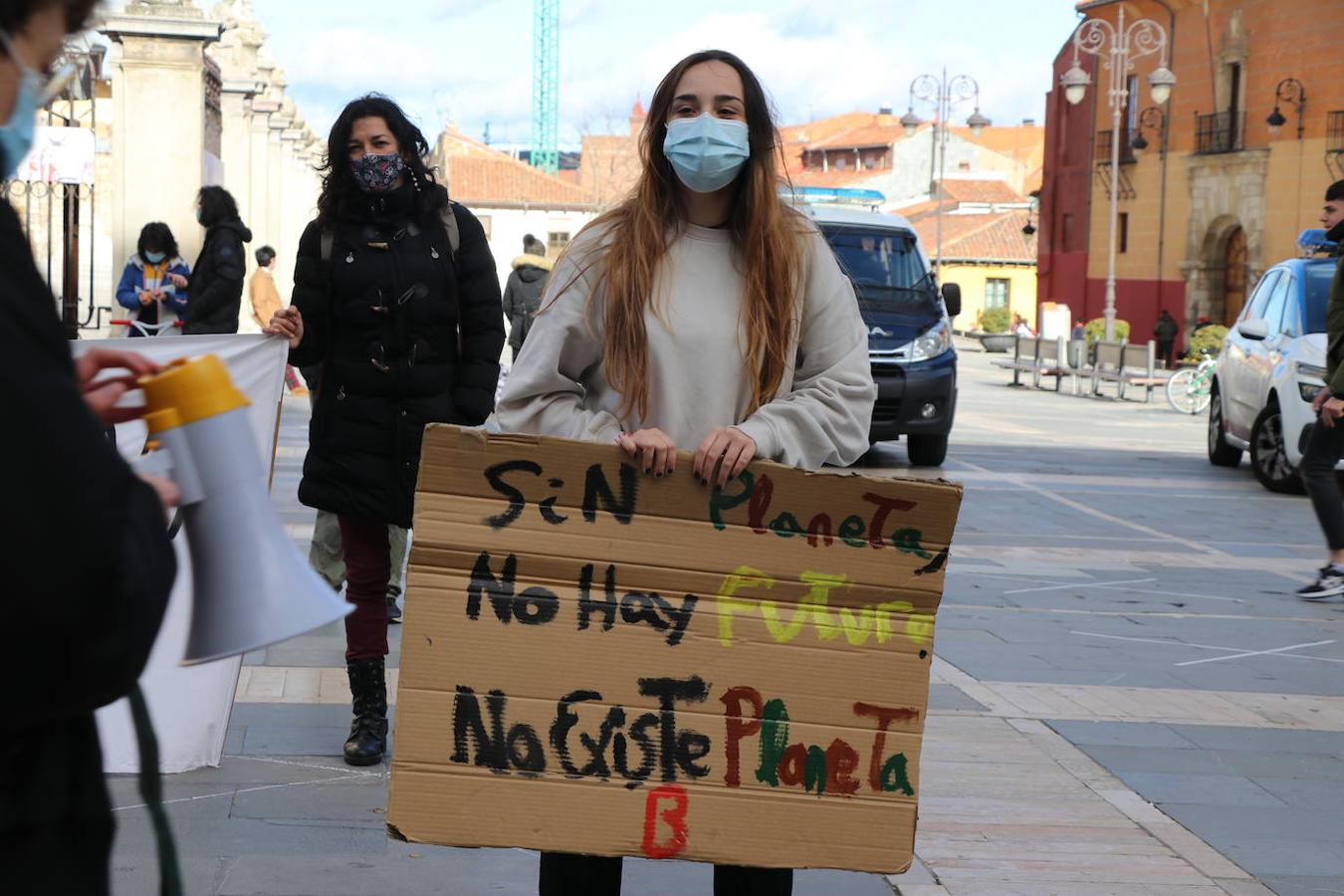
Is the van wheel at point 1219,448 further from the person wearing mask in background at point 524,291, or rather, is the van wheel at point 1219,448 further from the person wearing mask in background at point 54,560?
the person wearing mask in background at point 54,560

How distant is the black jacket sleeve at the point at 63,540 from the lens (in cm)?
145

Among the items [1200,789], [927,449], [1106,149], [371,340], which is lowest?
[1200,789]

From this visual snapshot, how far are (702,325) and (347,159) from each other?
7.29 ft

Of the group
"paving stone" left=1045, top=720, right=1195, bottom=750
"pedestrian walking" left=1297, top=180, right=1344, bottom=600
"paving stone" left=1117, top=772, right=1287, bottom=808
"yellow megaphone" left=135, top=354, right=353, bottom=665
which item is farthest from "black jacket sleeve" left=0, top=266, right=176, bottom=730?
"pedestrian walking" left=1297, top=180, right=1344, bottom=600

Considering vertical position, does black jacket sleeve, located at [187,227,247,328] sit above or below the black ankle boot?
above

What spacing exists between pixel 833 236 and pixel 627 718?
14923 mm

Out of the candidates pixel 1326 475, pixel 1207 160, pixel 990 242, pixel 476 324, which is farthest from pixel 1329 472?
pixel 990 242

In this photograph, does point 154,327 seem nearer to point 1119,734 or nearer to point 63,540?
point 1119,734

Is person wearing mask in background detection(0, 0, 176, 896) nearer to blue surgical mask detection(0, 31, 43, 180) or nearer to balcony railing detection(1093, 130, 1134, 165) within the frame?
blue surgical mask detection(0, 31, 43, 180)

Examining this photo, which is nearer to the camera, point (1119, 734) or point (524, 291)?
point (1119, 734)

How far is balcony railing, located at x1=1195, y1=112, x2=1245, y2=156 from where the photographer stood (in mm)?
48688

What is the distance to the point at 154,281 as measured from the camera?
44.0ft

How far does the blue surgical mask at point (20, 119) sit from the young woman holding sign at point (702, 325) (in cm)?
173

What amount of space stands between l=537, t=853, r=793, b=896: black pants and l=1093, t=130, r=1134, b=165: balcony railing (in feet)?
178
